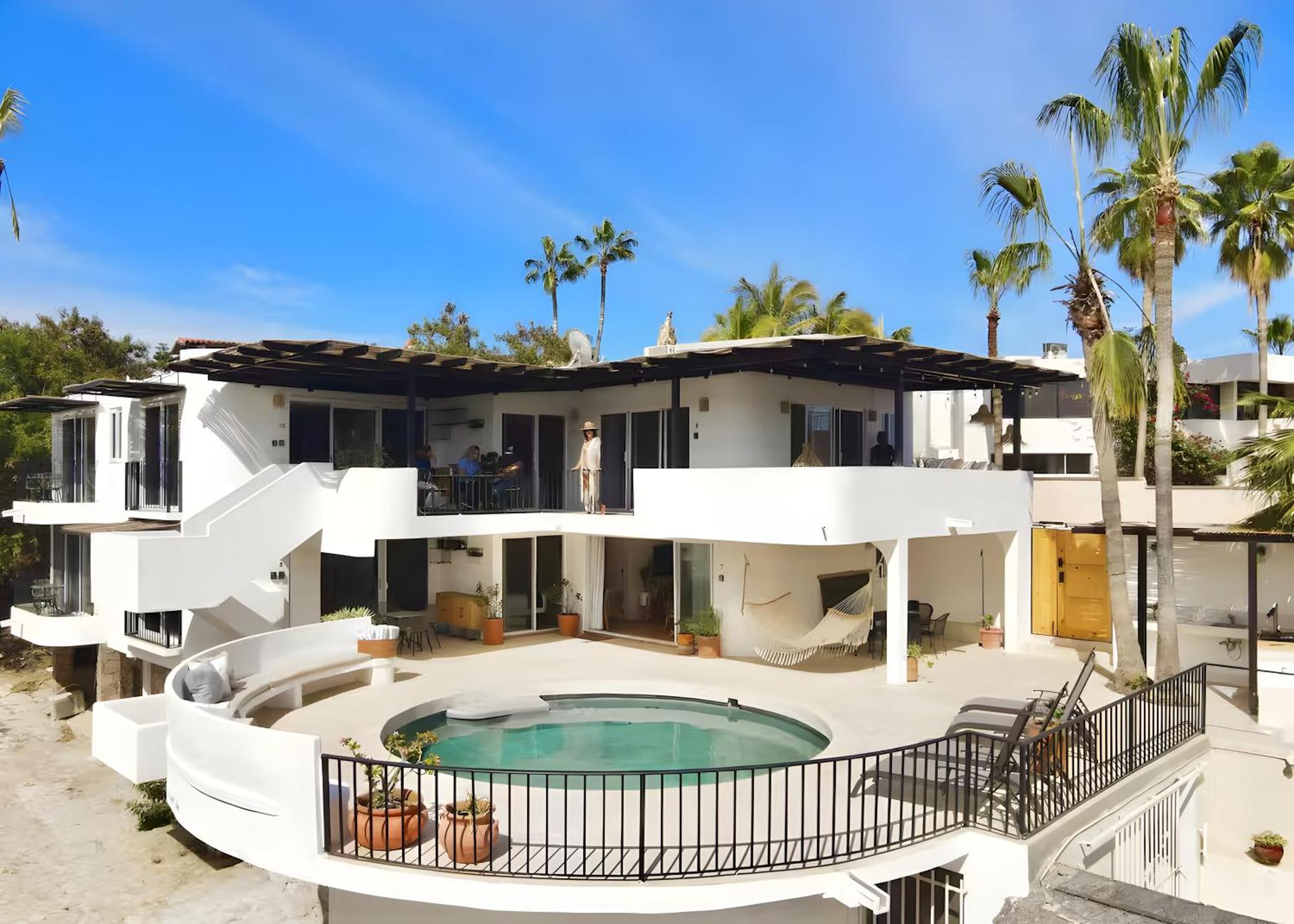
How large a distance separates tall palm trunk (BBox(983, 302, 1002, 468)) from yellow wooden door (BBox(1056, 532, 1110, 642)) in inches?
216

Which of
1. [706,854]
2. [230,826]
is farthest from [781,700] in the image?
[230,826]

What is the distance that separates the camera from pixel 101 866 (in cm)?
1634

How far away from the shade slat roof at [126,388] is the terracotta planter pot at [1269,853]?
21.6 m

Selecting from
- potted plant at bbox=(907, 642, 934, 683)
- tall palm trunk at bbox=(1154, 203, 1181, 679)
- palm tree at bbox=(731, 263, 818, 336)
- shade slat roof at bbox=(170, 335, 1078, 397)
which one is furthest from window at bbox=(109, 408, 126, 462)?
tall palm trunk at bbox=(1154, 203, 1181, 679)

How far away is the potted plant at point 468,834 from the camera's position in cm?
757

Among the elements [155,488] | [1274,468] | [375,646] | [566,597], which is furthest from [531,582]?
[1274,468]

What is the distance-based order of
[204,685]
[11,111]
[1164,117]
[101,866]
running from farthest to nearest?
[11,111]
[101,866]
[1164,117]
[204,685]

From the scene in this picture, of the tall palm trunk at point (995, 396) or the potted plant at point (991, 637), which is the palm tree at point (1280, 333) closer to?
the tall palm trunk at point (995, 396)

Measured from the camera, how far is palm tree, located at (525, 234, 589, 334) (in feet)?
147

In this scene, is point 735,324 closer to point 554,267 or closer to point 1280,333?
point 554,267

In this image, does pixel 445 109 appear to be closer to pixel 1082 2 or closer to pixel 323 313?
pixel 1082 2

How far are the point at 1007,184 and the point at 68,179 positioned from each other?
30529 millimetres

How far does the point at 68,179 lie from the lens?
29.6 m

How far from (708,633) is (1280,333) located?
107 feet
